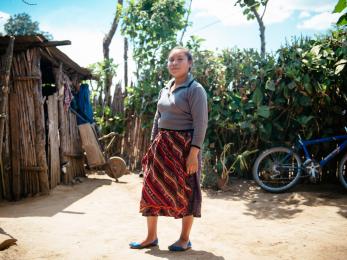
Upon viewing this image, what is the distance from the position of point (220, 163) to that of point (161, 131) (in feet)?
11.4

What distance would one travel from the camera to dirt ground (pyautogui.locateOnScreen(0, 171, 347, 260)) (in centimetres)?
293

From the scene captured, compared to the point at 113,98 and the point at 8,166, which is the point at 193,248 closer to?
the point at 8,166

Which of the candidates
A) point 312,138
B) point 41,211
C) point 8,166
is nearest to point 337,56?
point 312,138

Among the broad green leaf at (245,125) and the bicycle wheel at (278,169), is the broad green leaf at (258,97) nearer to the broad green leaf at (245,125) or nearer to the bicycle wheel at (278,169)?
the broad green leaf at (245,125)

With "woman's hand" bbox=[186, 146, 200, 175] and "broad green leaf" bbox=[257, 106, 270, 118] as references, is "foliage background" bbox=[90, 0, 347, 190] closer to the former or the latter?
"broad green leaf" bbox=[257, 106, 270, 118]

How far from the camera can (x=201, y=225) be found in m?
3.98

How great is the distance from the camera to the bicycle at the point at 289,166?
219 inches

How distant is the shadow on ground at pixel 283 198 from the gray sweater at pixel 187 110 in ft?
7.20

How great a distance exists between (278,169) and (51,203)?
11.7 ft

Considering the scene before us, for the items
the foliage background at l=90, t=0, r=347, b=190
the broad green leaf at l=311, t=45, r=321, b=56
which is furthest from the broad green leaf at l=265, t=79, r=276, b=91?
the broad green leaf at l=311, t=45, r=321, b=56

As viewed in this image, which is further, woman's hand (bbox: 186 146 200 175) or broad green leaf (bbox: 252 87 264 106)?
broad green leaf (bbox: 252 87 264 106)

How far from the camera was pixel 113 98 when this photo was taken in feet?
Answer: 29.3

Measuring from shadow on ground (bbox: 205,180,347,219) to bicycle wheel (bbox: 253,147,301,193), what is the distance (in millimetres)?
163

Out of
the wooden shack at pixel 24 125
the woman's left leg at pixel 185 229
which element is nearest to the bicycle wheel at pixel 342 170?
the woman's left leg at pixel 185 229
